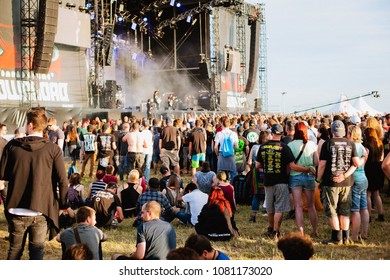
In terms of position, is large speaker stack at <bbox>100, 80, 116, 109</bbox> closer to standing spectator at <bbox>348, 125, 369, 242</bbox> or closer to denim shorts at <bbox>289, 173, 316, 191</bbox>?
denim shorts at <bbox>289, 173, 316, 191</bbox>

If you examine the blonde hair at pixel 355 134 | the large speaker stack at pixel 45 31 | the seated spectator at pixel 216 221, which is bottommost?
the seated spectator at pixel 216 221

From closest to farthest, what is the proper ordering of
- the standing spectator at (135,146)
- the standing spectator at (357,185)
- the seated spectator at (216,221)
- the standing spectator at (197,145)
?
the standing spectator at (357,185), the seated spectator at (216,221), the standing spectator at (135,146), the standing spectator at (197,145)

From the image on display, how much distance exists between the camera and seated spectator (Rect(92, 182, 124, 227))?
24.2 feet

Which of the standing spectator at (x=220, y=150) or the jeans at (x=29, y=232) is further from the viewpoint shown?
the standing spectator at (x=220, y=150)

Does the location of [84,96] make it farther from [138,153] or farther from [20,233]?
[20,233]

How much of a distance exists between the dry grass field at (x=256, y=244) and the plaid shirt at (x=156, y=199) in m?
0.34

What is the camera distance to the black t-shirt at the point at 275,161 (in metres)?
6.46

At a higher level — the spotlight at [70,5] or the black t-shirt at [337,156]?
the spotlight at [70,5]

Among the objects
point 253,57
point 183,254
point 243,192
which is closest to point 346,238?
point 243,192

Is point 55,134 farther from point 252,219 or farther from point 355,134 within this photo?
point 355,134

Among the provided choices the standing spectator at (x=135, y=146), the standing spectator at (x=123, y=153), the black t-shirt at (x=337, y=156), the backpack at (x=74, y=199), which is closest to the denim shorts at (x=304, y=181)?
the black t-shirt at (x=337, y=156)

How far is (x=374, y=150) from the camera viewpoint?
22.8ft

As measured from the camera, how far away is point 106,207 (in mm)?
7383

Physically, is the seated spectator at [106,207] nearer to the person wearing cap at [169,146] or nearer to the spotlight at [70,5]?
the person wearing cap at [169,146]
